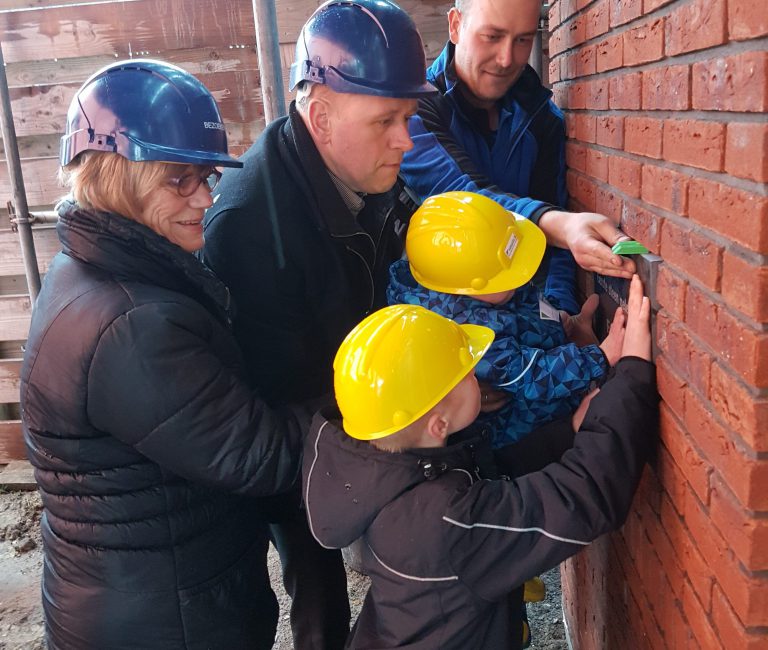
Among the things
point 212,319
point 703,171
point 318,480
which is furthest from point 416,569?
point 703,171

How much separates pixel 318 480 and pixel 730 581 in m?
0.88

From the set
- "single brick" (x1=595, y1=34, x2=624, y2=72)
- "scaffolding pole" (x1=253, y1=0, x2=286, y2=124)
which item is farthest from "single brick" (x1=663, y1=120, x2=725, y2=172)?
"scaffolding pole" (x1=253, y1=0, x2=286, y2=124)

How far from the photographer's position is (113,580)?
1.85 m

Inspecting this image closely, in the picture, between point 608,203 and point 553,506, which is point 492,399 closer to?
point 553,506

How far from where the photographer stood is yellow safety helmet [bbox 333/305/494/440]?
163 cm

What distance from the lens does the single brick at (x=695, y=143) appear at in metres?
1.19

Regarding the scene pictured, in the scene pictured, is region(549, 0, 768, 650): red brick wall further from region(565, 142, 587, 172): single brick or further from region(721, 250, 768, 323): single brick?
region(565, 142, 587, 172): single brick

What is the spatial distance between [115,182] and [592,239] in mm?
1234

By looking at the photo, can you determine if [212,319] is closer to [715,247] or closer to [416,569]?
[416,569]

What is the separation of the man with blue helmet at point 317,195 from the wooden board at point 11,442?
380 cm

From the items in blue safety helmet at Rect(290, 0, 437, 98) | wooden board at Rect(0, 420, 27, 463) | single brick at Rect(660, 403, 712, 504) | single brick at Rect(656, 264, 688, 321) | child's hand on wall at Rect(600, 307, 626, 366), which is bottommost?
wooden board at Rect(0, 420, 27, 463)

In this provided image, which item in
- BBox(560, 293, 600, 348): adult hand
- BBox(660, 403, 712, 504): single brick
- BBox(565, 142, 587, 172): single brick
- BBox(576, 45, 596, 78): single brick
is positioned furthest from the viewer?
BBox(565, 142, 587, 172): single brick

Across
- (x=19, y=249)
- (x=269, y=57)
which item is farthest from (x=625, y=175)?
(x=19, y=249)

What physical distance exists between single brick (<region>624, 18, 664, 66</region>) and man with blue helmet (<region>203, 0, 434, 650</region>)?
0.64 meters
